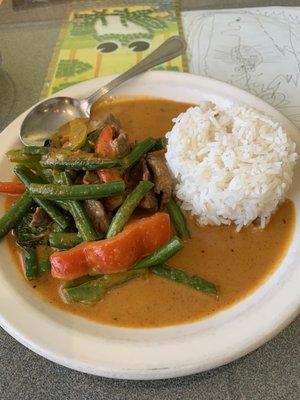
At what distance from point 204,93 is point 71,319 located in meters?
1.13

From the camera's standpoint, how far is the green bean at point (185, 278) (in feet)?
4.50

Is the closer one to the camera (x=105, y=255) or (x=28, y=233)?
(x=105, y=255)

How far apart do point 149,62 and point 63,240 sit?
1.04 metres

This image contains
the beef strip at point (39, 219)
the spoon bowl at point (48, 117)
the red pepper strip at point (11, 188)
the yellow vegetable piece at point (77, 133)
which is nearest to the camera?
the beef strip at point (39, 219)

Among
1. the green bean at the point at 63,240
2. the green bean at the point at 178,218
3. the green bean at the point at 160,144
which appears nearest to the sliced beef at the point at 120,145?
the green bean at the point at 160,144

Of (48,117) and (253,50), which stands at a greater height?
(48,117)

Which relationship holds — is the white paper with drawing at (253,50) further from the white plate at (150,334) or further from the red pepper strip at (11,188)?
the red pepper strip at (11,188)

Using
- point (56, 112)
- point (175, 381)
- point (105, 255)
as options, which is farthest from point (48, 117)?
point (175, 381)

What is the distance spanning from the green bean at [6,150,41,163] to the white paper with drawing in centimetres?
102

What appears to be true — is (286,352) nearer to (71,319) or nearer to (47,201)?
(71,319)

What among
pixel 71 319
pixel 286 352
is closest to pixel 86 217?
pixel 71 319

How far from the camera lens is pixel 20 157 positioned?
68.1 inches

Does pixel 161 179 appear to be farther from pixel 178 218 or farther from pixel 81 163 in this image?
pixel 81 163

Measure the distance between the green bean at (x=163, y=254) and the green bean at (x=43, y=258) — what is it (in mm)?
272
